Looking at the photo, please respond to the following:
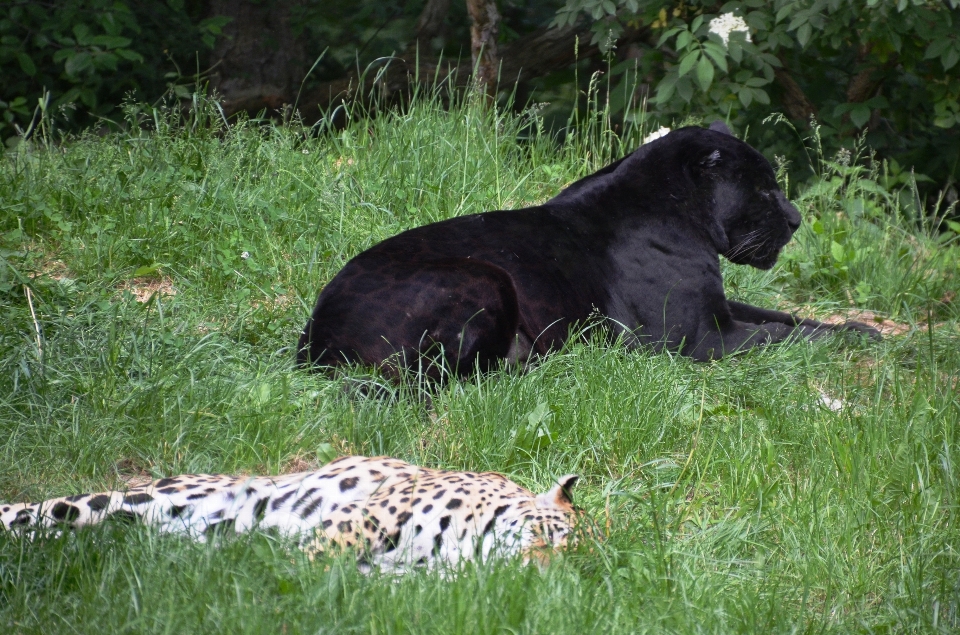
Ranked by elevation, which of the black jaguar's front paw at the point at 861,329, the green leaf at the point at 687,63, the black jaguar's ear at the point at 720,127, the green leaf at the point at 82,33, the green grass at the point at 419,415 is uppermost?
the green leaf at the point at 82,33

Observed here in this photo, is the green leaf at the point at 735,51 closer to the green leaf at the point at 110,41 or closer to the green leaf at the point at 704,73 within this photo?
the green leaf at the point at 704,73

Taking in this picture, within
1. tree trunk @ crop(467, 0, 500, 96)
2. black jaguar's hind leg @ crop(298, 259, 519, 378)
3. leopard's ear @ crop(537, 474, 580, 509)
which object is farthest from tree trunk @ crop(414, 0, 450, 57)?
leopard's ear @ crop(537, 474, 580, 509)

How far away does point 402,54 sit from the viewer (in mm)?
10711

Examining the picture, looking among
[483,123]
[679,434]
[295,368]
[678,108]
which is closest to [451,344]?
[295,368]

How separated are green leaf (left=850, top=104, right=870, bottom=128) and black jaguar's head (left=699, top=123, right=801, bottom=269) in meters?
2.87

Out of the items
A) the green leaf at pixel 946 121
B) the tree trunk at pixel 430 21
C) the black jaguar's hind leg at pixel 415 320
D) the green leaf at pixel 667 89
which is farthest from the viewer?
the tree trunk at pixel 430 21

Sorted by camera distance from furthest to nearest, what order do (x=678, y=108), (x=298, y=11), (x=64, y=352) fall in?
1. (x=298, y=11)
2. (x=678, y=108)
3. (x=64, y=352)

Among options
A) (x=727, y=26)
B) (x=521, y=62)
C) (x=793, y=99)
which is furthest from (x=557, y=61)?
(x=727, y=26)

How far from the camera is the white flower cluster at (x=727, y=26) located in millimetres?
7105

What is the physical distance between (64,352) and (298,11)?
23.1 ft

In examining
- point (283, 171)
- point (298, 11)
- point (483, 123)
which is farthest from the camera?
point (298, 11)

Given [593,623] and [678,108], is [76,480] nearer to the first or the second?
[593,623]

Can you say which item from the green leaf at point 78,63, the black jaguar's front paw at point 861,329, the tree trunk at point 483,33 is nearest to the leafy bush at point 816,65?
the tree trunk at point 483,33

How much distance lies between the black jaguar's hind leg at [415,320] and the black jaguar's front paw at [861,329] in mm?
1840
